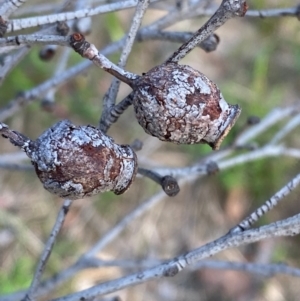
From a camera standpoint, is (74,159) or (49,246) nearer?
(74,159)

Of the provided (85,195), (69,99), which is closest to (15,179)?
(69,99)

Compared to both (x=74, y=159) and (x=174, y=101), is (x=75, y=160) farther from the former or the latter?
(x=174, y=101)

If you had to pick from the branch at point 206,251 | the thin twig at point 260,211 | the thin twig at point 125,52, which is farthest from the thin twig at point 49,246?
the thin twig at point 260,211

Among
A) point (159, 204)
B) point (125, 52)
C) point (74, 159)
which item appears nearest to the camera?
point (74, 159)

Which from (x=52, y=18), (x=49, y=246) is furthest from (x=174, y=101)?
(x=49, y=246)

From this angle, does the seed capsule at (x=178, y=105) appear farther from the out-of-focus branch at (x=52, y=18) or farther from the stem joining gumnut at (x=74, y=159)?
the out-of-focus branch at (x=52, y=18)

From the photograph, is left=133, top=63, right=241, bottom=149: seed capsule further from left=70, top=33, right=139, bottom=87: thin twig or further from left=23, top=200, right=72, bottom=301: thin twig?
left=23, top=200, right=72, bottom=301: thin twig
